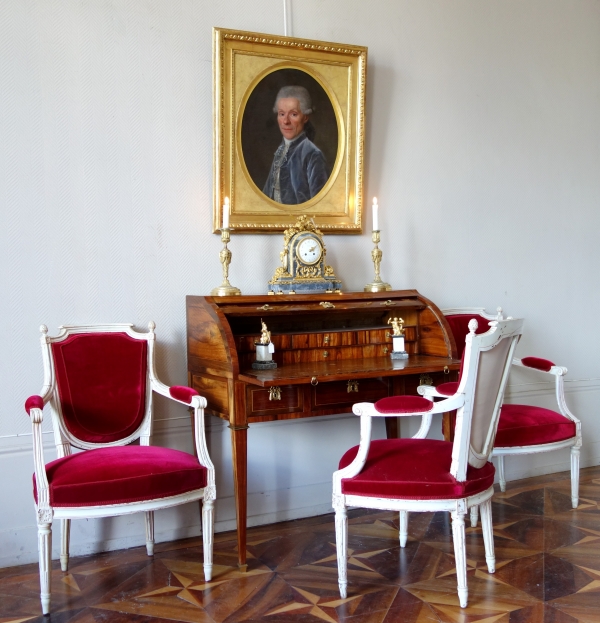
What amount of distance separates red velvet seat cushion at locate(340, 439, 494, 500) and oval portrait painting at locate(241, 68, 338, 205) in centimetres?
155

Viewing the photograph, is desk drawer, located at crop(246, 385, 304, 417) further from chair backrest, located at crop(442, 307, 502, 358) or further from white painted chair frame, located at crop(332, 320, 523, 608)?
chair backrest, located at crop(442, 307, 502, 358)

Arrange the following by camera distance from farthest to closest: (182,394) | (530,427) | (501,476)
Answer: (501,476)
(530,427)
(182,394)

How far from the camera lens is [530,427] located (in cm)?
366

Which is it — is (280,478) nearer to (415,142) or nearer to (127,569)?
(127,569)

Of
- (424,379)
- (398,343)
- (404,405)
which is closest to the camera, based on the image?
(404,405)

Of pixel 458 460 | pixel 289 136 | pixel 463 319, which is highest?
pixel 289 136

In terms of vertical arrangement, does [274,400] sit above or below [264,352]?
below

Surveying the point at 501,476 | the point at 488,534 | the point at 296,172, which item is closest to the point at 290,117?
the point at 296,172

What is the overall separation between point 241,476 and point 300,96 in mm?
1913

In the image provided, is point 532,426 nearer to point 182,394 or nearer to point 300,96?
point 182,394

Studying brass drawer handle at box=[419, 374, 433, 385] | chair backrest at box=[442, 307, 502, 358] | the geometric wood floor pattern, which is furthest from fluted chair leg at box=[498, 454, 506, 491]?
brass drawer handle at box=[419, 374, 433, 385]

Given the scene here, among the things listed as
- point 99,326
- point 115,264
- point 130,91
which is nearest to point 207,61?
point 130,91

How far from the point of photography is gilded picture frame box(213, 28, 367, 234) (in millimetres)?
3578

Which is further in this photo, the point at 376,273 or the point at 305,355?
the point at 376,273
